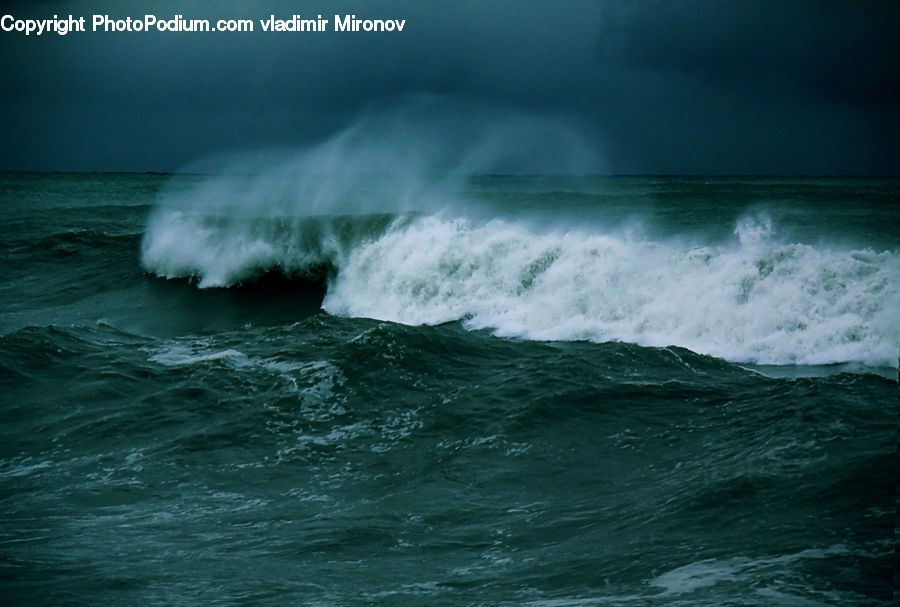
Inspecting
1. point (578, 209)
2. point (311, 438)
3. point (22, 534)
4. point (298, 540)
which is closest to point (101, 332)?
point (311, 438)

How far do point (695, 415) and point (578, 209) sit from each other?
2945 cm

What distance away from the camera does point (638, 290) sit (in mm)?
15516

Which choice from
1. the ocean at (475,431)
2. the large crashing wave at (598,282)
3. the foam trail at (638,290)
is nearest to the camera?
the ocean at (475,431)

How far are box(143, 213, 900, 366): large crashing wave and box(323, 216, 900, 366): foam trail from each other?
26 millimetres

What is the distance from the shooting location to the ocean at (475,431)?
6277 millimetres

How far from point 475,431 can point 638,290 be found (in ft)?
22.6

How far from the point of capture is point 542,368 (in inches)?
457

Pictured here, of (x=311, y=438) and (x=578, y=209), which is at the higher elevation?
(x=578, y=209)

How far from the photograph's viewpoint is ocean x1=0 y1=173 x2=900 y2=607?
20.6 feet

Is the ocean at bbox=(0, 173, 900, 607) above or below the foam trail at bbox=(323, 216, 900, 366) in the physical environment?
below

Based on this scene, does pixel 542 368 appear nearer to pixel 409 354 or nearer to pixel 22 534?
pixel 409 354

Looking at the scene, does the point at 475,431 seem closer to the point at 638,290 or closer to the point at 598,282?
the point at 638,290

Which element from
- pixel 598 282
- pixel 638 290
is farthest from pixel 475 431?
pixel 598 282

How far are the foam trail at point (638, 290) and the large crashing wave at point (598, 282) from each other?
0.03 metres
